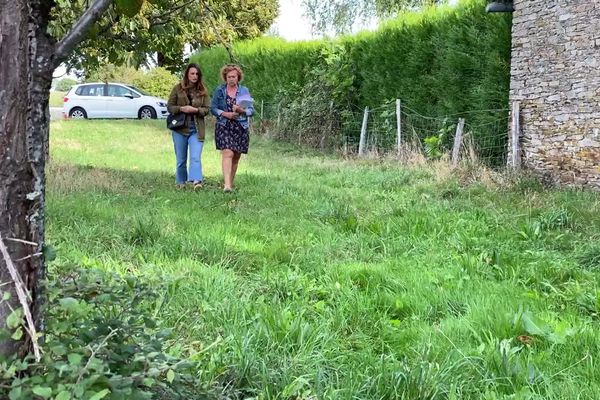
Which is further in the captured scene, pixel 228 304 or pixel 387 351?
pixel 228 304

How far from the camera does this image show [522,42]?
9.13m

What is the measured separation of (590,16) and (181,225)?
19.8 feet

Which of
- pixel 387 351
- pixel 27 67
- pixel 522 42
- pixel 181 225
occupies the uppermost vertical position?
pixel 522 42

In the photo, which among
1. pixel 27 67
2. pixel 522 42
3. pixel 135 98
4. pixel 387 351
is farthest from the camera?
pixel 135 98

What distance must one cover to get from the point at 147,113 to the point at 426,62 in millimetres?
15950

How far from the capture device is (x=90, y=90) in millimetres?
24781

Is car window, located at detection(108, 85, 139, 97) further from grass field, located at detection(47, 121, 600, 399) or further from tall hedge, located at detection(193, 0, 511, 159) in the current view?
grass field, located at detection(47, 121, 600, 399)

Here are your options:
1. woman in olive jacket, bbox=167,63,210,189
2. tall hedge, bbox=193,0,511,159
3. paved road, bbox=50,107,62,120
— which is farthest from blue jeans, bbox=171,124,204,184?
paved road, bbox=50,107,62,120

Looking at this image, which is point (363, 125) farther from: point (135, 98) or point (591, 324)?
point (135, 98)

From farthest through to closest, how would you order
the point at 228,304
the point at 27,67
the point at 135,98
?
the point at 135,98 < the point at 228,304 < the point at 27,67

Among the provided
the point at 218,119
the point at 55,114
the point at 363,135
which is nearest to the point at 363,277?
the point at 218,119

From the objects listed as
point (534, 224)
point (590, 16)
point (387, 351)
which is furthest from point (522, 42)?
point (387, 351)

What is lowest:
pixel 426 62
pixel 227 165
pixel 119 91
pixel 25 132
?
pixel 227 165

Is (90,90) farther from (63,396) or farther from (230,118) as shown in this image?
(63,396)
